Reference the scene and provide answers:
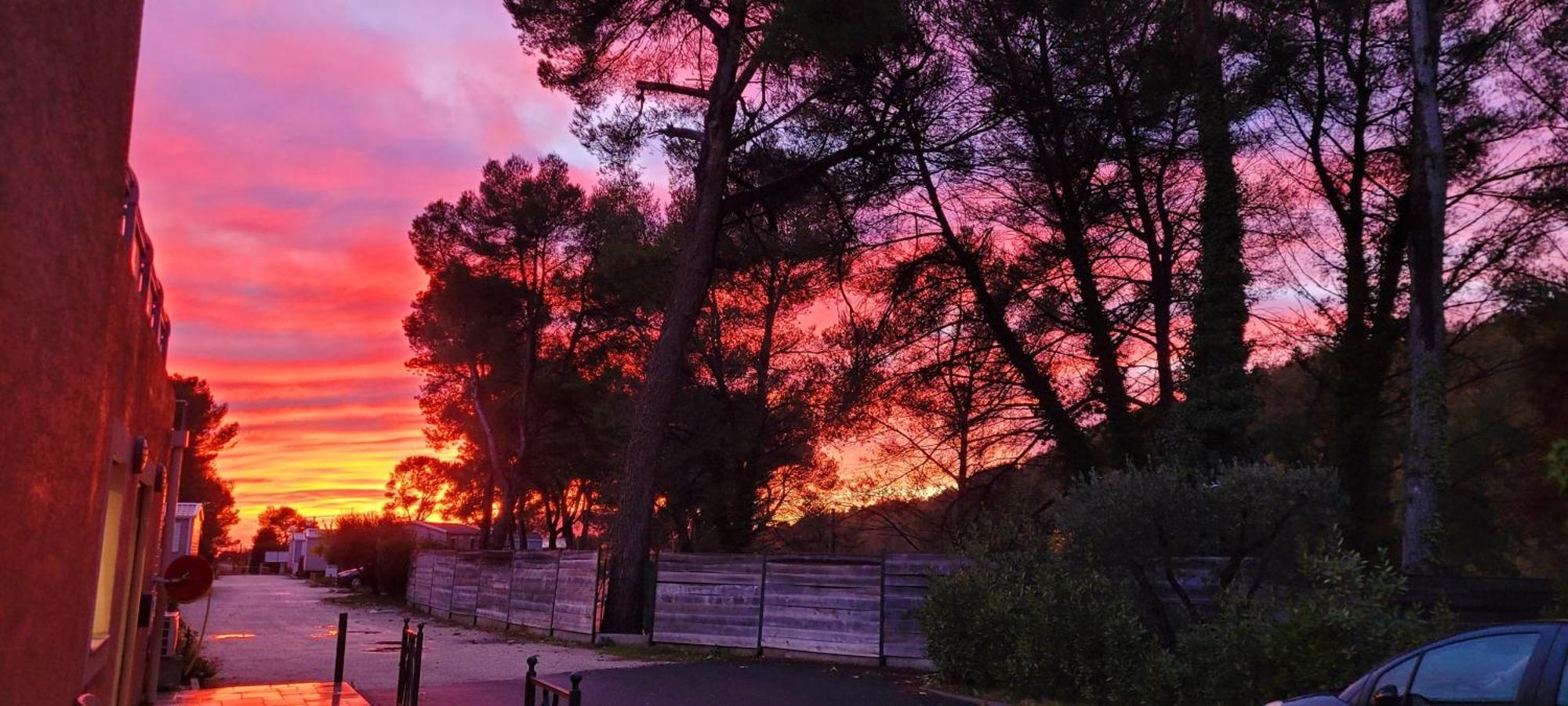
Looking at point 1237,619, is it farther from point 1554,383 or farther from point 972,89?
point 1554,383

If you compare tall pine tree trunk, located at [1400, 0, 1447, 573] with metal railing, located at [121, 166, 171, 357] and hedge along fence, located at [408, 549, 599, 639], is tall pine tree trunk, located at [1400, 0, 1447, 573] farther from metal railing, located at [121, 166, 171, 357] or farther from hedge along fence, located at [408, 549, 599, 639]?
metal railing, located at [121, 166, 171, 357]

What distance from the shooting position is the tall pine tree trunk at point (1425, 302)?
16.9 metres

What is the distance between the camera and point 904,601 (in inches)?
649

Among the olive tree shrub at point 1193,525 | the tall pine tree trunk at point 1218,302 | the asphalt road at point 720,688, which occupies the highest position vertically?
the tall pine tree trunk at point 1218,302

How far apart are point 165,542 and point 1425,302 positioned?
58.5 feet

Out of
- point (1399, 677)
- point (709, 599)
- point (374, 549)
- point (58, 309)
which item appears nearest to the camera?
point (58, 309)

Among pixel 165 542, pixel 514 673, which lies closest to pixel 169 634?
pixel 165 542

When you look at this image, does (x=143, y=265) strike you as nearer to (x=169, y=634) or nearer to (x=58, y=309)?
(x=58, y=309)

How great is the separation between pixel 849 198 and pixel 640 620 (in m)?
9.26

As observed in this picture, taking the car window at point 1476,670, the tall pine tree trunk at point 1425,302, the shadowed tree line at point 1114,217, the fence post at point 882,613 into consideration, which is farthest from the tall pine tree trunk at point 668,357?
the car window at point 1476,670

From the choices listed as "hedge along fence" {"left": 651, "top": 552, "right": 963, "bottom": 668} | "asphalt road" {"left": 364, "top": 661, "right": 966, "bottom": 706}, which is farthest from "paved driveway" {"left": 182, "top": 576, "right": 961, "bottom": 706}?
"hedge along fence" {"left": 651, "top": 552, "right": 963, "bottom": 668}

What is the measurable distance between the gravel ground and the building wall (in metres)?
9.07

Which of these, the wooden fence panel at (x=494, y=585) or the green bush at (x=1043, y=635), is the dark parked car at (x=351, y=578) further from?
the green bush at (x=1043, y=635)

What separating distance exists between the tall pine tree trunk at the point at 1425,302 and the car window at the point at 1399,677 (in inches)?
459
